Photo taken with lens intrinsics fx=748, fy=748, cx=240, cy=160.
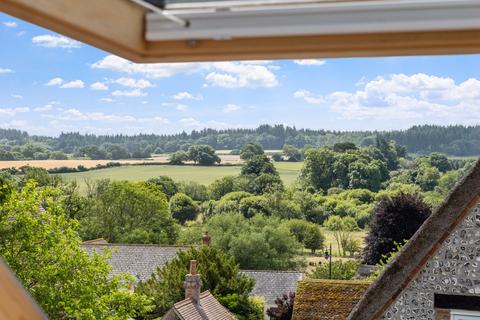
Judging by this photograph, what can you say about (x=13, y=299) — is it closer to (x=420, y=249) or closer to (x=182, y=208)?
(x=420, y=249)

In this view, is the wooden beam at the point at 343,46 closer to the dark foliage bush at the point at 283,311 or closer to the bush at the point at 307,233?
the dark foliage bush at the point at 283,311

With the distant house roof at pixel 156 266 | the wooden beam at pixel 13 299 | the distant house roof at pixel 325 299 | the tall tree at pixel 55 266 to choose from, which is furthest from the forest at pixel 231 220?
the wooden beam at pixel 13 299

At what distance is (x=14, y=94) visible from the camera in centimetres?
2489

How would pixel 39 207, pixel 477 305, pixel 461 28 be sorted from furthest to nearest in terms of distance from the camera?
pixel 39 207 < pixel 477 305 < pixel 461 28

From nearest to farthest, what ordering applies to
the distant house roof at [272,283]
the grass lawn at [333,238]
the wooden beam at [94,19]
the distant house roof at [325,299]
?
the wooden beam at [94,19] → the distant house roof at [325,299] → the distant house roof at [272,283] → the grass lawn at [333,238]

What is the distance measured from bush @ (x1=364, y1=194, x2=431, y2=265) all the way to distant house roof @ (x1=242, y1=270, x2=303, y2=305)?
5.70 ft

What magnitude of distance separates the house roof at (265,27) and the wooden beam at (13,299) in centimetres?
20

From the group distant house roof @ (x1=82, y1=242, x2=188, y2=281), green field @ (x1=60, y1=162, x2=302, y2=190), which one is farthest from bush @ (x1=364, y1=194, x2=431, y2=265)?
green field @ (x1=60, y1=162, x2=302, y2=190)

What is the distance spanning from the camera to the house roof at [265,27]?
0.55 metres

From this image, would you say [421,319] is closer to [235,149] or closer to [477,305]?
[477,305]

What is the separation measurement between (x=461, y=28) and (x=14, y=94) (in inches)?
1008

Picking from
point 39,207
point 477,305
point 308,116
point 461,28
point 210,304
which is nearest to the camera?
point 461,28

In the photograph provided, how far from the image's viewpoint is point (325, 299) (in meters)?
4.10

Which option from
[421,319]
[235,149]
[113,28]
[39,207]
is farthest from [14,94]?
[113,28]
